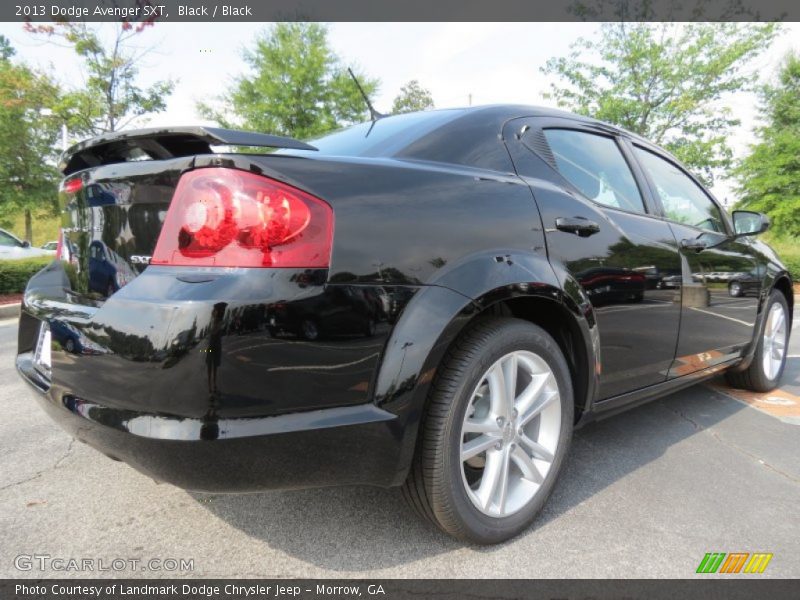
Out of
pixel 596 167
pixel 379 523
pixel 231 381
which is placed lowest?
pixel 379 523

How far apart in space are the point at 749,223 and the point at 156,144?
3.52 meters

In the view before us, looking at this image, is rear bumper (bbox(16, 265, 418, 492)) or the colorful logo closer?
rear bumper (bbox(16, 265, 418, 492))

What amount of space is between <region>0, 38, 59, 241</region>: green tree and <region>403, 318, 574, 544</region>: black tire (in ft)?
47.2

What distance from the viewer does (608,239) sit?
2225 millimetres

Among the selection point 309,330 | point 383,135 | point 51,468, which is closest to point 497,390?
point 309,330

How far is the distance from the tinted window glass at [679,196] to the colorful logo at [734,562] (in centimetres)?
168

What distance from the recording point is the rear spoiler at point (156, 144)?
1492 mm

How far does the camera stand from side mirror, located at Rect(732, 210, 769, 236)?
3375 millimetres

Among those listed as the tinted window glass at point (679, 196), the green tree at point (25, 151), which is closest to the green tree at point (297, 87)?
the green tree at point (25, 151)

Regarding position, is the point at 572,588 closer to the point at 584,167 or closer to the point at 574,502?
the point at 574,502

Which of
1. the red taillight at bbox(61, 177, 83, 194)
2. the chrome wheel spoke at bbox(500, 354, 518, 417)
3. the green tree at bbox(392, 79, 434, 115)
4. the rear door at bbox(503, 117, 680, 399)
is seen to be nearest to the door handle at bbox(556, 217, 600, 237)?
the rear door at bbox(503, 117, 680, 399)

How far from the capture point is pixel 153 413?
1323 mm

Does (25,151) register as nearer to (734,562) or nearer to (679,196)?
(679,196)

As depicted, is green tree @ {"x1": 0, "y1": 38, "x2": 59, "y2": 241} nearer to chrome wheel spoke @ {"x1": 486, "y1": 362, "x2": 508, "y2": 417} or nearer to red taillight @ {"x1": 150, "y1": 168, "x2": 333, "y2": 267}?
red taillight @ {"x1": 150, "y1": 168, "x2": 333, "y2": 267}
